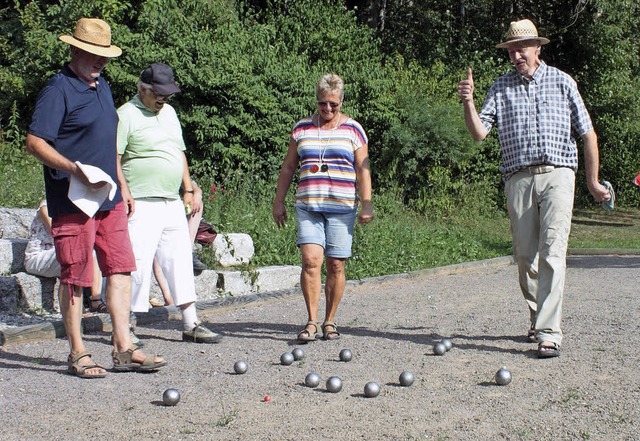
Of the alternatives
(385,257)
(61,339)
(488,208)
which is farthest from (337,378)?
(488,208)

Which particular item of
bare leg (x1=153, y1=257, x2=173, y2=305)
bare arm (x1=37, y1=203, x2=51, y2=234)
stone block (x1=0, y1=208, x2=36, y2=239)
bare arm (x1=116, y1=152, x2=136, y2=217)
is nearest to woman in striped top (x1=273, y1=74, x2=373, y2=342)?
bare arm (x1=116, y1=152, x2=136, y2=217)

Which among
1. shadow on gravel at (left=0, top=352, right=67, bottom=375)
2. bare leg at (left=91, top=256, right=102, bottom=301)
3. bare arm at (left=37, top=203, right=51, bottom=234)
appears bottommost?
shadow on gravel at (left=0, top=352, right=67, bottom=375)

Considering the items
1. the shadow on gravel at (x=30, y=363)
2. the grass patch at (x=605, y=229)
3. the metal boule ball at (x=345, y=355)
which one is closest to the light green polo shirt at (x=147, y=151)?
the shadow on gravel at (x=30, y=363)

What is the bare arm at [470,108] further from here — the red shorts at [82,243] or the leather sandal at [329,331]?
the red shorts at [82,243]

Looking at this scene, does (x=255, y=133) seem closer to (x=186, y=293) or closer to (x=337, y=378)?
(x=186, y=293)

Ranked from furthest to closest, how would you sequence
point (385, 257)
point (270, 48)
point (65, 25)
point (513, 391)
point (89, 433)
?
point (270, 48) < point (65, 25) < point (385, 257) < point (513, 391) < point (89, 433)

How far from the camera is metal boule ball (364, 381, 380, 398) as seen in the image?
207 inches

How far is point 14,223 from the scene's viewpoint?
29.7 ft

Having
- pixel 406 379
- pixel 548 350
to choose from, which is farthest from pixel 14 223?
pixel 548 350

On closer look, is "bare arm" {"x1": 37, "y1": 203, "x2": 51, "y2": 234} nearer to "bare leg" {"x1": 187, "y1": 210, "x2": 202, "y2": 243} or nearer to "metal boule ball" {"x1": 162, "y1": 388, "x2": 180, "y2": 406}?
"bare leg" {"x1": 187, "y1": 210, "x2": 202, "y2": 243}

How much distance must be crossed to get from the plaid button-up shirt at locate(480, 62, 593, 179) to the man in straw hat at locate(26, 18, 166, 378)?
2.74m

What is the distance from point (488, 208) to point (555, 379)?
14724 mm

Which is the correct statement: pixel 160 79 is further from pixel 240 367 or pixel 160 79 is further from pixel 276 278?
pixel 276 278

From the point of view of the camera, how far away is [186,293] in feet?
23.0
